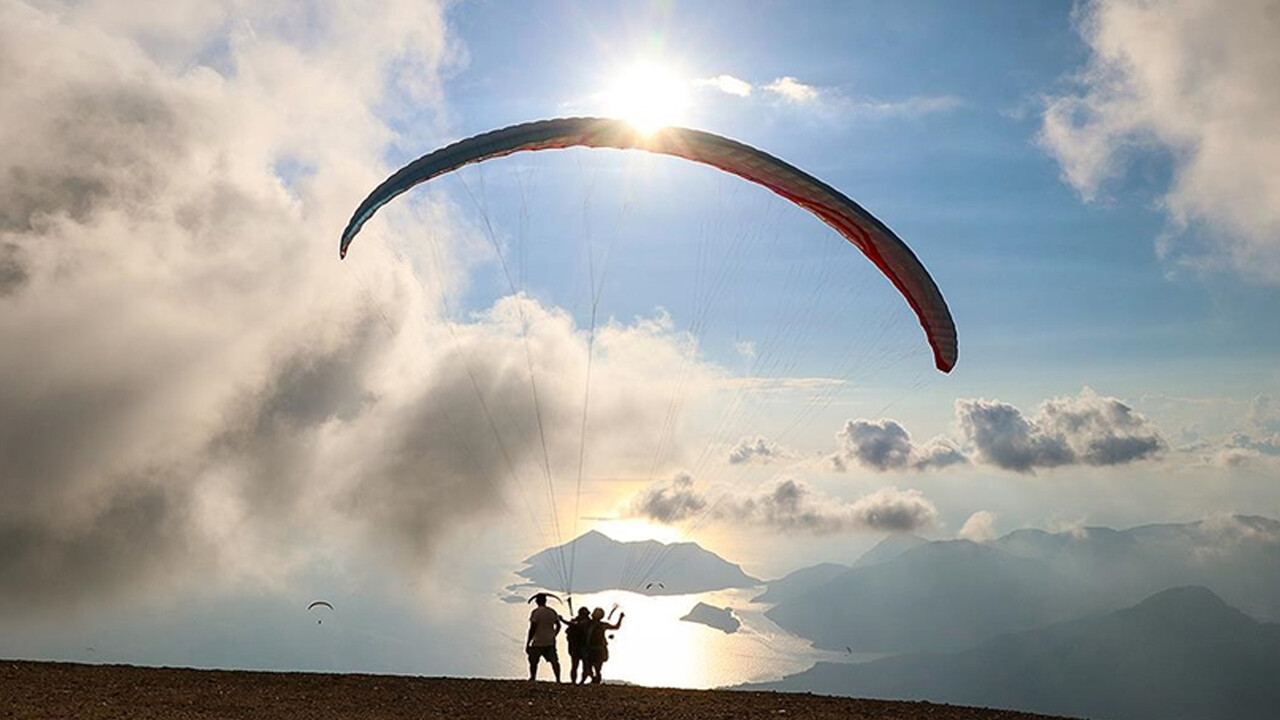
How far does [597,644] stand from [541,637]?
4.24ft

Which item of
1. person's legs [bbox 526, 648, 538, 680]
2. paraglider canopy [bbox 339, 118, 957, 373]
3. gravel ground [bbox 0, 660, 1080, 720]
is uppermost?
paraglider canopy [bbox 339, 118, 957, 373]

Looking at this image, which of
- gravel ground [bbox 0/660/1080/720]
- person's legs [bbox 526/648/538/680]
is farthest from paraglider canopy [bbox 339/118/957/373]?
person's legs [bbox 526/648/538/680]

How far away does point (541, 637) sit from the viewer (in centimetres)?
2377

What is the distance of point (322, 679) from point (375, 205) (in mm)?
9985

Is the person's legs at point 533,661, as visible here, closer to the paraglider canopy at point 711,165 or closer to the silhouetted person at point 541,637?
the silhouetted person at point 541,637

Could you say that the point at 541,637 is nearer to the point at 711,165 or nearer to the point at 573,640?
the point at 573,640

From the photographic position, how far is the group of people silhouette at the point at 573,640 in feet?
78.0

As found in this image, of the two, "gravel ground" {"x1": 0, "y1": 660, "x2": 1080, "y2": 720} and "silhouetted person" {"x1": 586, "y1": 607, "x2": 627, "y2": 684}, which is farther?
"silhouetted person" {"x1": 586, "y1": 607, "x2": 627, "y2": 684}

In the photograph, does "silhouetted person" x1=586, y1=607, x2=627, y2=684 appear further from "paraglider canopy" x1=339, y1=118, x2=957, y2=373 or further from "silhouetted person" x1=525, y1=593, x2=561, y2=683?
"paraglider canopy" x1=339, y1=118, x2=957, y2=373

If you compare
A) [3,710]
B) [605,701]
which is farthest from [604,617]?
[3,710]

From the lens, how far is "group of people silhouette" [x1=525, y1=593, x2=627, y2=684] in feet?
78.0

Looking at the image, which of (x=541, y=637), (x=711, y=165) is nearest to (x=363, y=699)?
(x=541, y=637)

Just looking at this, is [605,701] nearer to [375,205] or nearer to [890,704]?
[890,704]

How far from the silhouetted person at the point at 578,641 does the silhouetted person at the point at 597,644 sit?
0.23 feet
